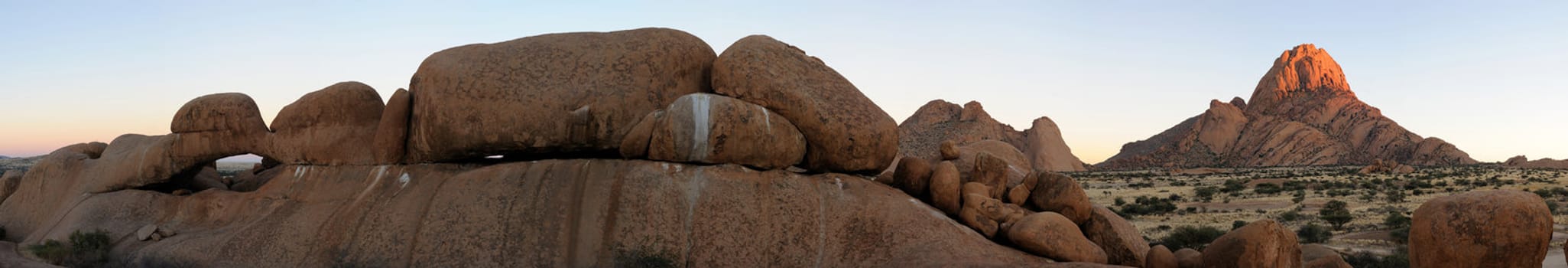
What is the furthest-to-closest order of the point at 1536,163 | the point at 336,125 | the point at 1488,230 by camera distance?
the point at 1536,163
the point at 336,125
the point at 1488,230

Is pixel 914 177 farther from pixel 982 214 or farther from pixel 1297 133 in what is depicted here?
pixel 1297 133

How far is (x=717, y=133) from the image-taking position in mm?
12531

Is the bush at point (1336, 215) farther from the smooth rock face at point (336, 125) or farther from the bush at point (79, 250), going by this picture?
the bush at point (79, 250)

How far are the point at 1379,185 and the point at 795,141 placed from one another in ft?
141

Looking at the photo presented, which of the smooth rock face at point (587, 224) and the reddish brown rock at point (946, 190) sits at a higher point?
the reddish brown rock at point (946, 190)

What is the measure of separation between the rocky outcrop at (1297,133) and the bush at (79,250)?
102460 millimetres

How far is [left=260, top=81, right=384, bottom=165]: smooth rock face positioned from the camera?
14898 mm

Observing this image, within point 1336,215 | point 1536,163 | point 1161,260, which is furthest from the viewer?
point 1536,163

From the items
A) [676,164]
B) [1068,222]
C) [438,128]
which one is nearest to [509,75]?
[438,128]

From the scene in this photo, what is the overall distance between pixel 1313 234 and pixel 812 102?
15.0 m

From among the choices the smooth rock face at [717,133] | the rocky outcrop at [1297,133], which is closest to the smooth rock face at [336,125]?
the smooth rock face at [717,133]

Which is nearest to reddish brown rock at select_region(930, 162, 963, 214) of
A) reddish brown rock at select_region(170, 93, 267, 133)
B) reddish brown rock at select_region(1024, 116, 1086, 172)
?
reddish brown rock at select_region(170, 93, 267, 133)

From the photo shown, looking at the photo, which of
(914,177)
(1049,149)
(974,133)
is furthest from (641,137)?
(1049,149)

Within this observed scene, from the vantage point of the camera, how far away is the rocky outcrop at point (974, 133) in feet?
311
